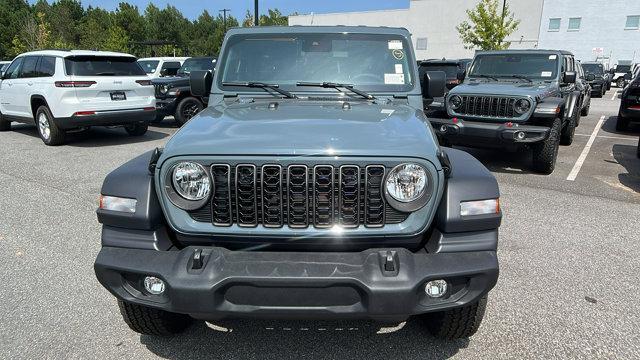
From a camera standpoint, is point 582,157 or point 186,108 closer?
point 582,157

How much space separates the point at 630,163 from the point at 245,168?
26.1ft

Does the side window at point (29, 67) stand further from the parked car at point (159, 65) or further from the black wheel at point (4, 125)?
the parked car at point (159, 65)

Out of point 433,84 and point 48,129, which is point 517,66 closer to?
point 433,84

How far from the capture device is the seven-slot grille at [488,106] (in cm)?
688

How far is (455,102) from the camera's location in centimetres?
735

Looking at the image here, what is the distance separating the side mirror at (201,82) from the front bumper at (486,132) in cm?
440

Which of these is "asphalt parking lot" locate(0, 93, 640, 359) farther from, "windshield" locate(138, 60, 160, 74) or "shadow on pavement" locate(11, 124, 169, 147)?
"windshield" locate(138, 60, 160, 74)

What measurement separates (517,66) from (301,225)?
731 centimetres

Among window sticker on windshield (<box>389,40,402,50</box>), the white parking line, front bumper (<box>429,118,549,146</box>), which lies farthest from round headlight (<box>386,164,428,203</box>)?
the white parking line

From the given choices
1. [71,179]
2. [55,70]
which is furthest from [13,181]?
[55,70]

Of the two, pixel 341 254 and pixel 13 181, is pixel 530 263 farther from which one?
pixel 13 181

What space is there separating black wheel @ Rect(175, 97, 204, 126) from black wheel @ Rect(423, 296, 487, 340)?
967 cm

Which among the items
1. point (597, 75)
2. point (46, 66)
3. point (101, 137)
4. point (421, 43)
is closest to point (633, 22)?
point (421, 43)

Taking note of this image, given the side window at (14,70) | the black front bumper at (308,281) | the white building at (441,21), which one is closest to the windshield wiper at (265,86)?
the black front bumper at (308,281)
